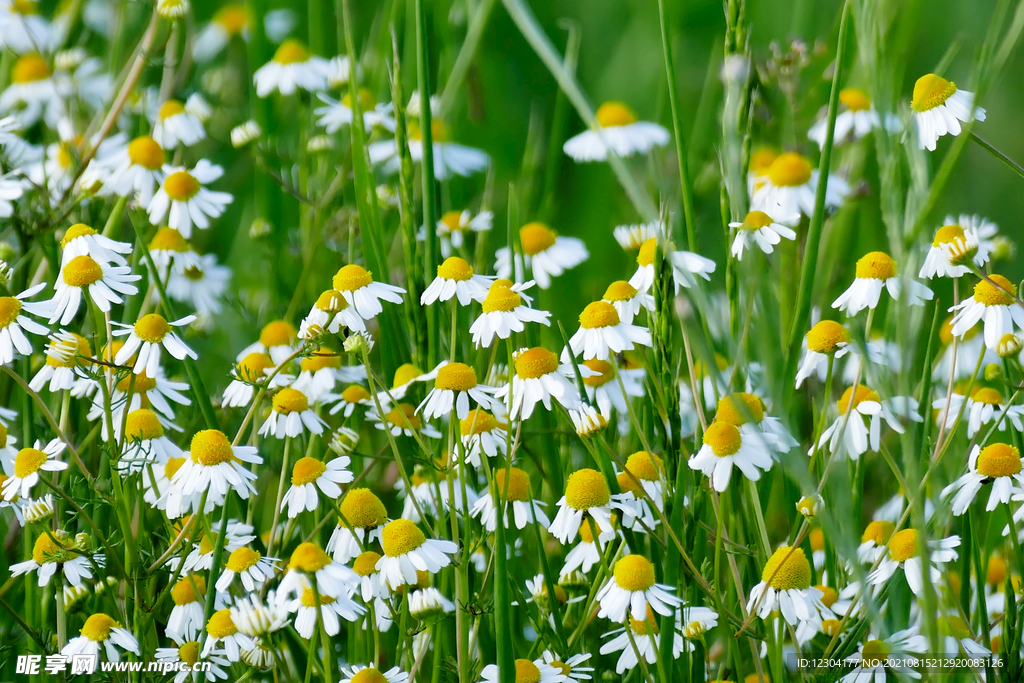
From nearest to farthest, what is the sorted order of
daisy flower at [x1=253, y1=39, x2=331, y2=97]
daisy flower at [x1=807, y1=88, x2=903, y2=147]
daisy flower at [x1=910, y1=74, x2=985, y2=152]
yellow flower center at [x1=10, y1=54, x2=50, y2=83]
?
1. daisy flower at [x1=910, y1=74, x2=985, y2=152]
2. daisy flower at [x1=807, y1=88, x2=903, y2=147]
3. daisy flower at [x1=253, y1=39, x2=331, y2=97]
4. yellow flower center at [x1=10, y1=54, x2=50, y2=83]

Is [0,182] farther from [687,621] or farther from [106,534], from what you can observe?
[687,621]

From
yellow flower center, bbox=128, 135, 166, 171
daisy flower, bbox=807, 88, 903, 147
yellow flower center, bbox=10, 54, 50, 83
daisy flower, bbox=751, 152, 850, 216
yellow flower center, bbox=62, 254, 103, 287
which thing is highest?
yellow flower center, bbox=10, 54, 50, 83

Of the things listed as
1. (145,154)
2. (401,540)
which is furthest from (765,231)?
(145,154)

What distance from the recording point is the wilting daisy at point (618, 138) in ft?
4.44

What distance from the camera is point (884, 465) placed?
1018mm

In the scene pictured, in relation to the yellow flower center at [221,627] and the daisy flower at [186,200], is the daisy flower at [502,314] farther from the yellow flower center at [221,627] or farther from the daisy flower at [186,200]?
the daisy flower at [186,200]

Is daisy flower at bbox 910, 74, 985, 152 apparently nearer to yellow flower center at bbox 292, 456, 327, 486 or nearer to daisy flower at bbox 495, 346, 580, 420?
daisy flower at bbox 495, 346, 580, 420

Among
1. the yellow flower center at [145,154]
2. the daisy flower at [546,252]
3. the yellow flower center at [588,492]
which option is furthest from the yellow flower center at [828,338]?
the yellow flower center at [145,154]

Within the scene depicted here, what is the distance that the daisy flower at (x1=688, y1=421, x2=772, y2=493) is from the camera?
66 cm

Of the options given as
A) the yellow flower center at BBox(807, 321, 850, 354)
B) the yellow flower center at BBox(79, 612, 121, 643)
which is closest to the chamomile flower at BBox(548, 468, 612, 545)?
the yellow flower center at BBox(807, 321, 850, 354)

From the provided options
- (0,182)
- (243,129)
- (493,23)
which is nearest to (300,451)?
(0,182)

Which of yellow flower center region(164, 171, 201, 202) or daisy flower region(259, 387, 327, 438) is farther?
yellow flower center region(164, 171, 201, 202)

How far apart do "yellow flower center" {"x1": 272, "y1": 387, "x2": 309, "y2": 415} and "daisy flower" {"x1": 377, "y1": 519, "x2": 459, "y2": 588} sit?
215mm

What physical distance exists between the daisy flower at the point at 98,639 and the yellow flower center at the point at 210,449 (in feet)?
0.44
